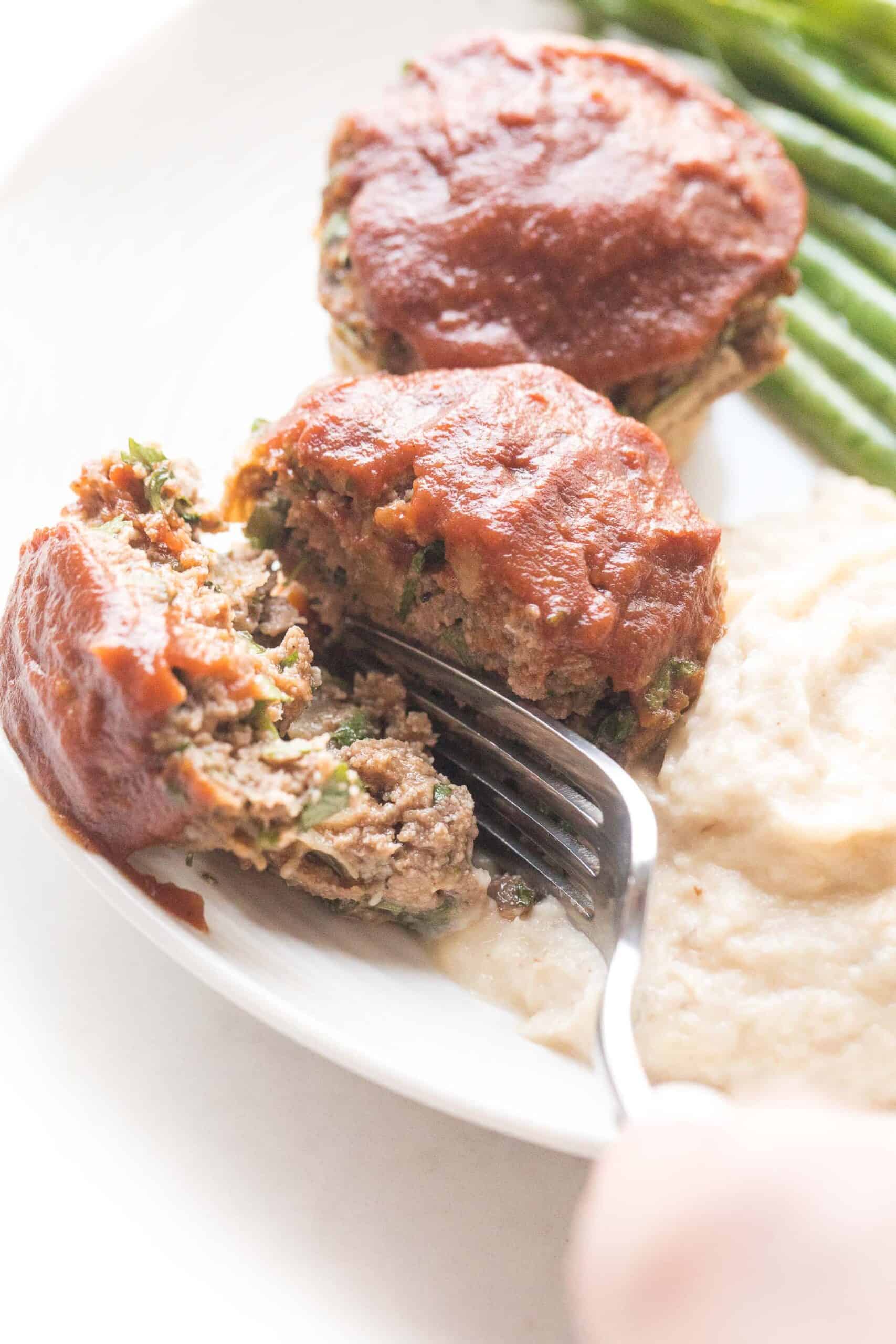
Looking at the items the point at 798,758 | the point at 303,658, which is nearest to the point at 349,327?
the point at 303,658

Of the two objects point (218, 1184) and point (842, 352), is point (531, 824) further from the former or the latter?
point (842, 352)

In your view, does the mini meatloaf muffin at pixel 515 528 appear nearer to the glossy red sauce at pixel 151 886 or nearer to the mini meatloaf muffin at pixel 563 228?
the mini meatloaf muffin at pixel 563 228

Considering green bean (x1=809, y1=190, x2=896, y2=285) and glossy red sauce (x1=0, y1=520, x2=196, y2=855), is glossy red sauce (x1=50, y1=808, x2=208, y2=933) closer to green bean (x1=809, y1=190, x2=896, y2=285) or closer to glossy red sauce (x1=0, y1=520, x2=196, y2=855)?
glossy red sauce (x1=0, y1=520, x2=196, y2=855)

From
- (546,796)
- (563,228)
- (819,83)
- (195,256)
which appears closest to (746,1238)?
(546,796)

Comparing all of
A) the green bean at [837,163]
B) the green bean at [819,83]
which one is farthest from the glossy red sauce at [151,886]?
the green bean at [819,83]

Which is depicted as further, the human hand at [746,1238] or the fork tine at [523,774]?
the fork tine at [523,774]

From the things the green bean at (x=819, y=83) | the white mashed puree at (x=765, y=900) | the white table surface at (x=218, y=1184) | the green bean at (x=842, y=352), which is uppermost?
the green bean at (x=819, y=83)

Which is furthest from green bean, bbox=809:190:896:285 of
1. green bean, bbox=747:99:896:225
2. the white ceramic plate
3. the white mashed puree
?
the white mashed puree
